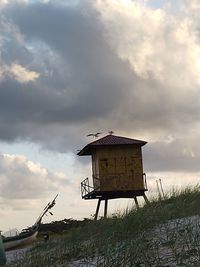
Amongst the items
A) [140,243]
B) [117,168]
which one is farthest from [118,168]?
[140,243]

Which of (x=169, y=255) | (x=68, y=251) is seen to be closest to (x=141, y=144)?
(x=68, y=251)

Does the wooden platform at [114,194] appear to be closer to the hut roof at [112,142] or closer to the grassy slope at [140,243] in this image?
the hut roof at [112,142]

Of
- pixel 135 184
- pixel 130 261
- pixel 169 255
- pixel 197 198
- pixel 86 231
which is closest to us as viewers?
pixel 130 261

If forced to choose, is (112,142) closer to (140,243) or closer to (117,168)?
(117,168)

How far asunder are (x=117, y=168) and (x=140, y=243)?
68.3ft

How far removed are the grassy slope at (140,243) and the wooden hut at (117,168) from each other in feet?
42.8

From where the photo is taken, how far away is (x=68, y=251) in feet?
44.2

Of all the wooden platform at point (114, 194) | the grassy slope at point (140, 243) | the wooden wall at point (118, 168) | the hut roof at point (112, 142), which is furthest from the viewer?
the hut roof at point (112, 142)

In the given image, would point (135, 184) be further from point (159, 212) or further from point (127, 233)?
point (127, 233)

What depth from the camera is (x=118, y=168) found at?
103 feet

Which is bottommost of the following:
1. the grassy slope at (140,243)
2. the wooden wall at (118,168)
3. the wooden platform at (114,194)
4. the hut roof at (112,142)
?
the grassy slope at (140,243)

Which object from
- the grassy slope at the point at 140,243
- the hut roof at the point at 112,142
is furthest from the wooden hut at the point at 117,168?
the grassy slope at the point at 140,243

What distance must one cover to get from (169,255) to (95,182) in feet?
72.2

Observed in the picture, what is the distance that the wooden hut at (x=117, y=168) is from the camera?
3123 centimetres
